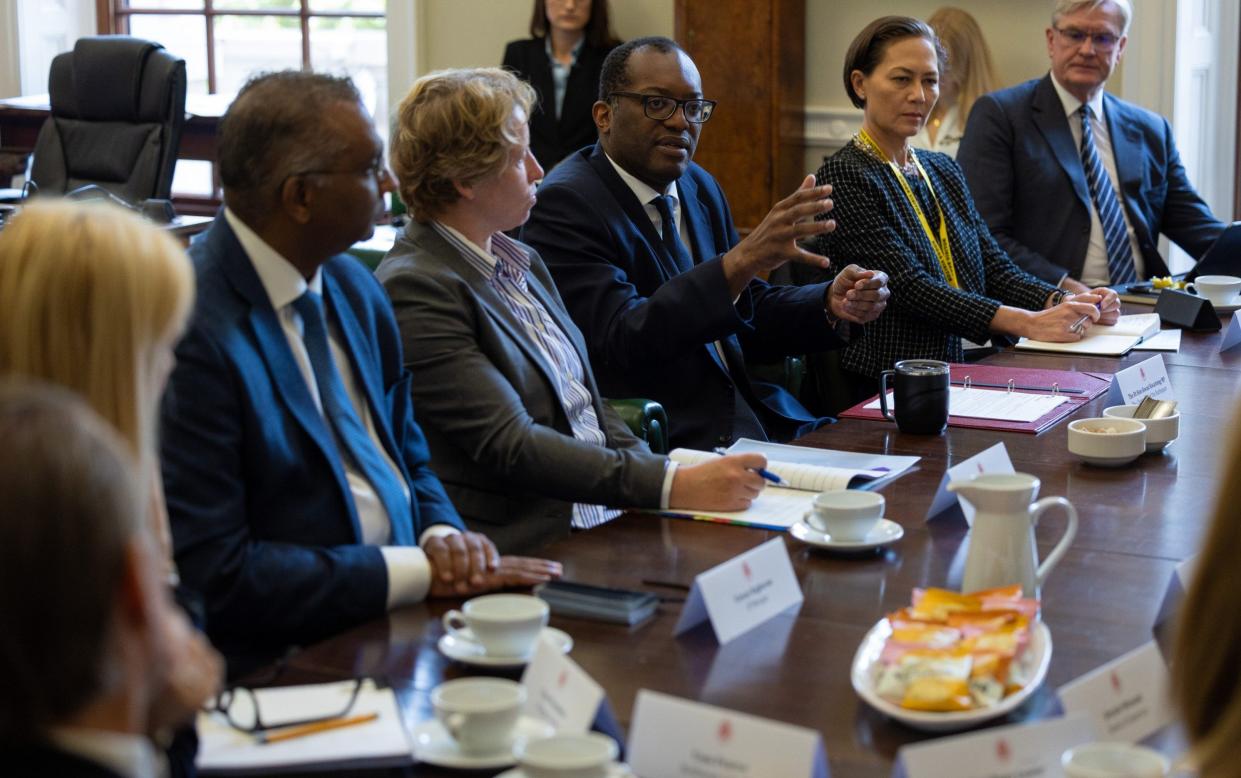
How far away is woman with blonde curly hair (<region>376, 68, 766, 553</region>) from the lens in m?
2.22

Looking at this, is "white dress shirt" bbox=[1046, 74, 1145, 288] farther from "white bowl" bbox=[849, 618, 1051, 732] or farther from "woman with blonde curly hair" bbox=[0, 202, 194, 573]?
"woman with blonde curly hair" bbox=[0, 202, 194, 573]

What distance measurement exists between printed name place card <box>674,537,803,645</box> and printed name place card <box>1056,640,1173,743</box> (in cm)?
37

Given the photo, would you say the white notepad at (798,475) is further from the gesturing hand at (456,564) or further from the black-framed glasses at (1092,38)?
the black-framed glasses at (1092,38)

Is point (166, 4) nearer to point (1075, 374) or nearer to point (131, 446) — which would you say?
point (1075, 374)

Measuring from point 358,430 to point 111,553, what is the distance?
1.16 m

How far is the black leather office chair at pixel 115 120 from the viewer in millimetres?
5750

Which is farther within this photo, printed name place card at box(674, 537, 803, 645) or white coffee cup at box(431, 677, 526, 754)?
printed name place card at box(674, 537, 803, 645)

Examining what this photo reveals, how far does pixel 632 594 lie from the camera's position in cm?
164

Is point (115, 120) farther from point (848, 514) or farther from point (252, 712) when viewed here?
point (252, 712)

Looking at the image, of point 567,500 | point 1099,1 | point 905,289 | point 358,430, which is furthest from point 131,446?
point 1099,1

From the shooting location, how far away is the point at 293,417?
1783mm

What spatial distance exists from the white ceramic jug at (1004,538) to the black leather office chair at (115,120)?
4651mm

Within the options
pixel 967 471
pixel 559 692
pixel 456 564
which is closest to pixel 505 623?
pixel 559 692

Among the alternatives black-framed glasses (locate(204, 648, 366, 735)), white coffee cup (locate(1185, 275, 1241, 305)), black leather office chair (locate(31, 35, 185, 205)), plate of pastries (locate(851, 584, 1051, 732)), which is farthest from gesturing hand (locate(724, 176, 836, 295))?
black leather office chair (locate(31, 35, 185, 205))
